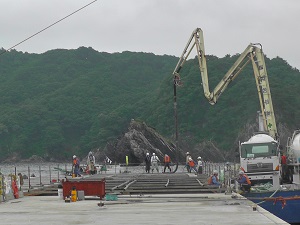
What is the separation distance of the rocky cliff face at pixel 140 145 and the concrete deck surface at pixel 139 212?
99.2 meters

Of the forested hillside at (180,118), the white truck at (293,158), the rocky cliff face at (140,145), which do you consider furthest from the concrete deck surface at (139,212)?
the forested hillside at (180,118)

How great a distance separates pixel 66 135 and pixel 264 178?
161108 mm

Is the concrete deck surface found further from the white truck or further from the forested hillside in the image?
the forested hillside

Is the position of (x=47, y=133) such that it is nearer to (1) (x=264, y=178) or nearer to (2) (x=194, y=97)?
(2) (x=194, y=97)

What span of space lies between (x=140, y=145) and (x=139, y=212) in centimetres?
10619

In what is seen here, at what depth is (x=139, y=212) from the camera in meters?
20.8

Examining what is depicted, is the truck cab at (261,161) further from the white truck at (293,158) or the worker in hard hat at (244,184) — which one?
the worker in hard hat at (244,184)

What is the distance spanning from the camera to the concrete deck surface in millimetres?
18172

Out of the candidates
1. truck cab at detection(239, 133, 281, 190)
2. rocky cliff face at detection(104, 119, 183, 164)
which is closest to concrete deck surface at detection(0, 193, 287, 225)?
truck cab at detection(239, 133, 281, 190)

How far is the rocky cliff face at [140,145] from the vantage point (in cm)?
12656

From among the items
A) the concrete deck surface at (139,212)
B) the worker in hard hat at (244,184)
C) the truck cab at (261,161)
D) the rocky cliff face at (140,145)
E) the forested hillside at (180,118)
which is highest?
the forested hillside at (180,118)

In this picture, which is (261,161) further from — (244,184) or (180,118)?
(180,118)

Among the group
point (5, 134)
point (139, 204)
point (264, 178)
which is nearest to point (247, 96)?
point (5, 134)

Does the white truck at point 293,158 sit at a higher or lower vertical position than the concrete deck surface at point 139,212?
higher
